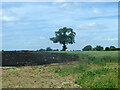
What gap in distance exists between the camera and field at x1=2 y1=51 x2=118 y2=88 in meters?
7.17

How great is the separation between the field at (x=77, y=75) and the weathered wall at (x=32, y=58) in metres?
0.37

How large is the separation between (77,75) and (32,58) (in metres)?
4.39

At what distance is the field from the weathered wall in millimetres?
374

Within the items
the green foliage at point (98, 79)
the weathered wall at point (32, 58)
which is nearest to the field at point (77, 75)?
the green foliage at point (98, 79)

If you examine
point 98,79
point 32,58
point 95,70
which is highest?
point 32,58

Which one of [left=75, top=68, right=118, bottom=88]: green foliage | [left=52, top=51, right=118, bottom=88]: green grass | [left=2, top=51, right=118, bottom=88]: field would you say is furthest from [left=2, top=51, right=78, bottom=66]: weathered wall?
[left=75, top=68, right=118, bottom=88]: green foliage

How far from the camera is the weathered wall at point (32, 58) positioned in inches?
432

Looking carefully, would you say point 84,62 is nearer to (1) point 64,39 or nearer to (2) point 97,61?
(2) point 97,61

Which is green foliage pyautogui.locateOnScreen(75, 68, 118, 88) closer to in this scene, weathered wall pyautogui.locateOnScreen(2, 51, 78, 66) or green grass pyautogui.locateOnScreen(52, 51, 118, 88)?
green grass pyautogui.locateOnScreen(52, 51, 118, 88)

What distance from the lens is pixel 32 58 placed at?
12.0 m

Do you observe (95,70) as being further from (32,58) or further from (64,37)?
(32,58)

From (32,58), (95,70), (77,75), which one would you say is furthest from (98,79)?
(32,58)

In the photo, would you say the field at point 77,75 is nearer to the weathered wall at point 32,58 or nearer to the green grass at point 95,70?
the green grass at point 95,70

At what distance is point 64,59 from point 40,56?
172cm
